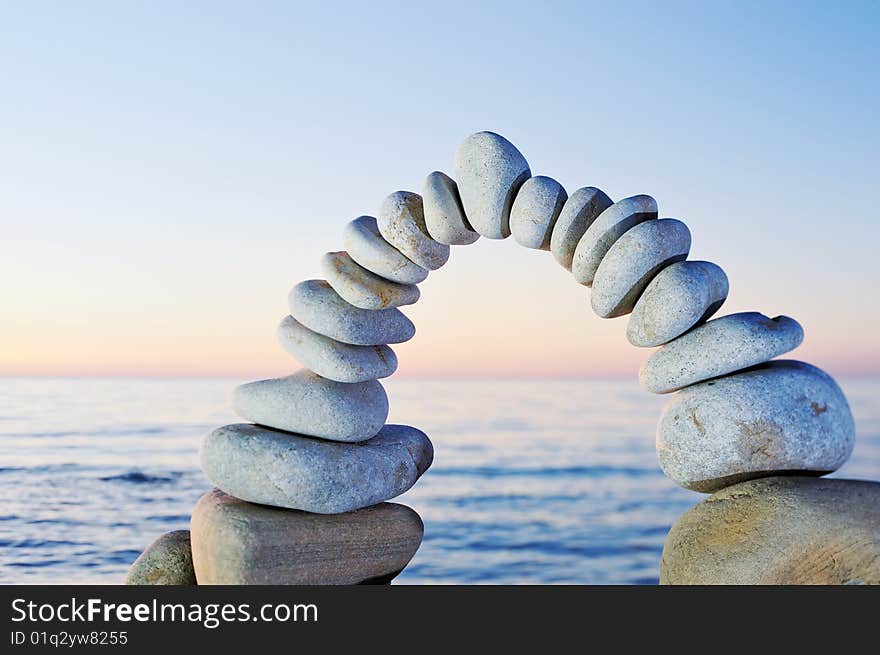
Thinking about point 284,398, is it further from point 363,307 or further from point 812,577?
point 812,577

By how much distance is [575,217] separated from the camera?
4.03 meters

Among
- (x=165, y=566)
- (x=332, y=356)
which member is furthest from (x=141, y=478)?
(x=332, y=356)

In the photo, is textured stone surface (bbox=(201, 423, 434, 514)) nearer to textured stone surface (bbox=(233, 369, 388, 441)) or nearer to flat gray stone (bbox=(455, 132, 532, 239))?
textured stone surface (bbox=(233, 369, 388, 441))

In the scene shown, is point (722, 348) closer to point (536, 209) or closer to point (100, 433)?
point (536, 209)

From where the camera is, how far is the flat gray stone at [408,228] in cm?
428

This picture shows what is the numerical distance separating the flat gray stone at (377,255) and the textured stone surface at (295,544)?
1143mm

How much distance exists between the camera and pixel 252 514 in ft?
13.5

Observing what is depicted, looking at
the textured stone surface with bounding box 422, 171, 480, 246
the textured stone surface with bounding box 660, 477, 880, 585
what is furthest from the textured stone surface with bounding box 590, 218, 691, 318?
the textured stone surface with bounding box 660, 477, 880, 585

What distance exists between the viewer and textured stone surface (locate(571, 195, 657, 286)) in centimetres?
394

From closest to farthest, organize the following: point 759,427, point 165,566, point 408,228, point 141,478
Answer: point 759,427
point 408,228
point 165,566
point 141,478

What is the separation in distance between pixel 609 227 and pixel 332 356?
1423 millimetres
